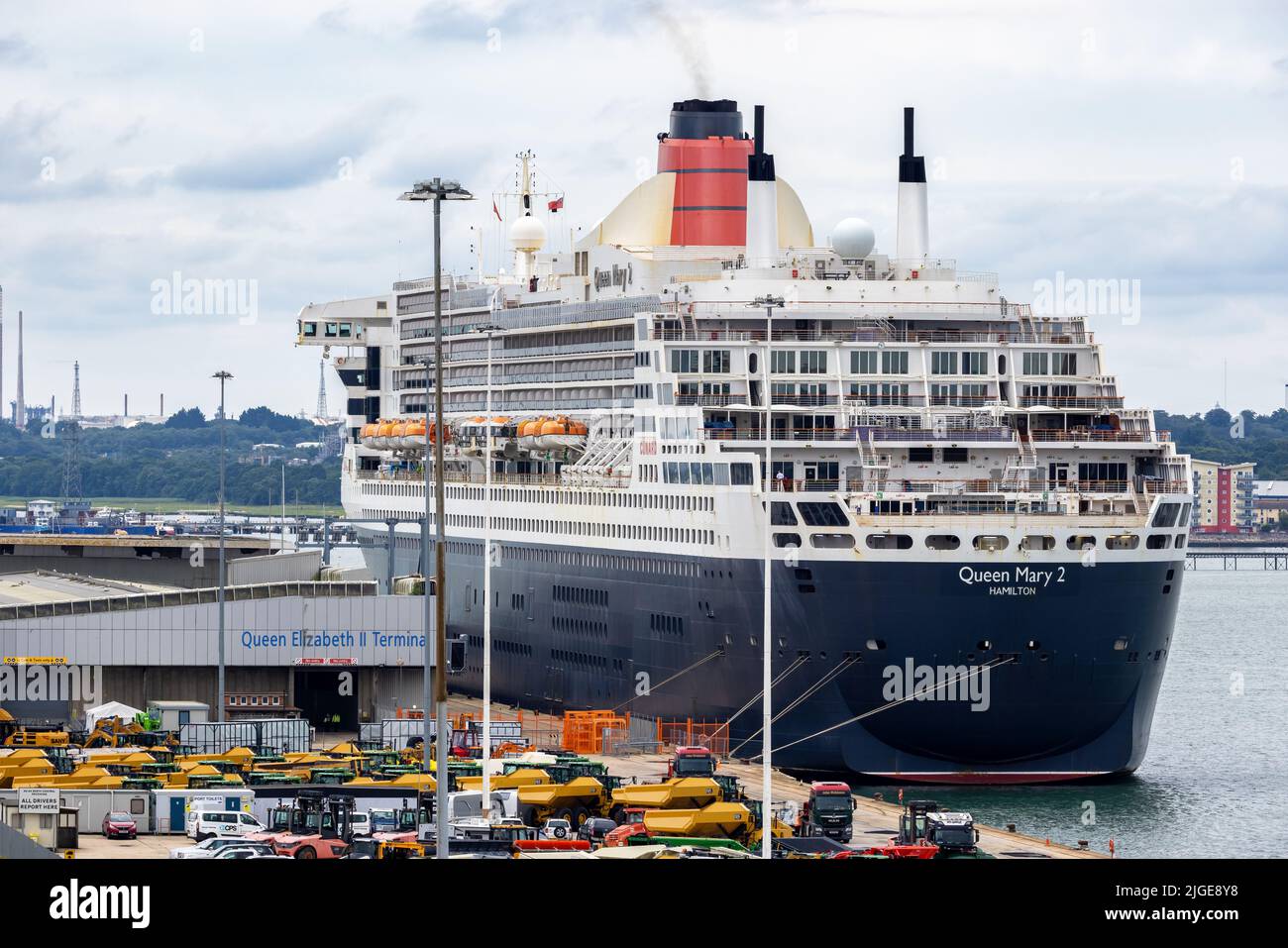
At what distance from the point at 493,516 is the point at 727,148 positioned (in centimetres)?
1569

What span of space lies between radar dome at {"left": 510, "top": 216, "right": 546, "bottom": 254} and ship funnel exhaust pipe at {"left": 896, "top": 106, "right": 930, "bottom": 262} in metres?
25.0

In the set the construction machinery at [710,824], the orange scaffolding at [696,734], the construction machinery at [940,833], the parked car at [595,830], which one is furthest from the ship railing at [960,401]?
the parked car at [595,830]

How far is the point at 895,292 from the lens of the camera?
76.2 m

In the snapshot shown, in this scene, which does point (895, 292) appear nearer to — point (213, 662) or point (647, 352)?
point (647, 352)

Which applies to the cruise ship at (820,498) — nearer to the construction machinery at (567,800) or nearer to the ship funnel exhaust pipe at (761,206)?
the ship funnel exhaust pipe at (761,206)

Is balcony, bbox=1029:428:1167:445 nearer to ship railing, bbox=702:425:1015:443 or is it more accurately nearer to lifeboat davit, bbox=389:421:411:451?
ship railing, bbox=702:425:1015:443

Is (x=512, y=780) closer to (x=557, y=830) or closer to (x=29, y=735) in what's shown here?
(x=557, y=830)

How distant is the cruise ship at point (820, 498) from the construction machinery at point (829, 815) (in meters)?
5.26

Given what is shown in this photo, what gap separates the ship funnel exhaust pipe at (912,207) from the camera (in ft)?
268

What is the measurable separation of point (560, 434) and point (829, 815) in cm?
3182

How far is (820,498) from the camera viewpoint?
66.9 meters

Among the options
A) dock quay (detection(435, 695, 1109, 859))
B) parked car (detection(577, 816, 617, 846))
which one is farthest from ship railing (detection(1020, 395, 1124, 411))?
parked car (detection(577, 816, 617, 846))

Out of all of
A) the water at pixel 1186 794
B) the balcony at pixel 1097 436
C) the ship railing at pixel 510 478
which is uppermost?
the balcony at pixel 1097 436
